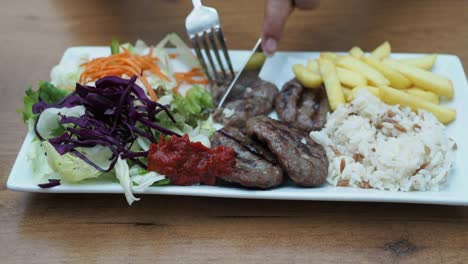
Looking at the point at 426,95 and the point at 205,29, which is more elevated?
the point at 205,29

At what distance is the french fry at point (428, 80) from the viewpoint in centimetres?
366

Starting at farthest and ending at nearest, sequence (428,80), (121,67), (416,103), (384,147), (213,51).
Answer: (213,51)
(121,67)
(428,80)
(416,103)
(384,147)

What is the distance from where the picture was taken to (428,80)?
3.69 metres

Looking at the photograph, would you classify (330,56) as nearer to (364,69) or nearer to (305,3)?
(364,69)

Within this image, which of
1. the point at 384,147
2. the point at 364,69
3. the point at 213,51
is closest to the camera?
the point at 384,147

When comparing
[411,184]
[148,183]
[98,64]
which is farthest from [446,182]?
[98,64]

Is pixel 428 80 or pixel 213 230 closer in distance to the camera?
pixel 213 230

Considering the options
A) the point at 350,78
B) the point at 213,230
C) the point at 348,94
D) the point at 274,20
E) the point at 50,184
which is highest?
the point at 274,20

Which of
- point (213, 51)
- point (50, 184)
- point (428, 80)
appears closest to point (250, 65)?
point (213, 51)

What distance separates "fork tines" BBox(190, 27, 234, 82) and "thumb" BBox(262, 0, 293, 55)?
16.7 inches

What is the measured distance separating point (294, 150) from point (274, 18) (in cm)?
124

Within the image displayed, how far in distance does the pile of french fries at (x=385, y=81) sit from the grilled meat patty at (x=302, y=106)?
8 cm

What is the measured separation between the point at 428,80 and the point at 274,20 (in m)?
1.38

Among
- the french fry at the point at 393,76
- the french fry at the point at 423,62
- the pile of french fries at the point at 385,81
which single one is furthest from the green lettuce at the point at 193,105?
the french fry at the point at 423,62
